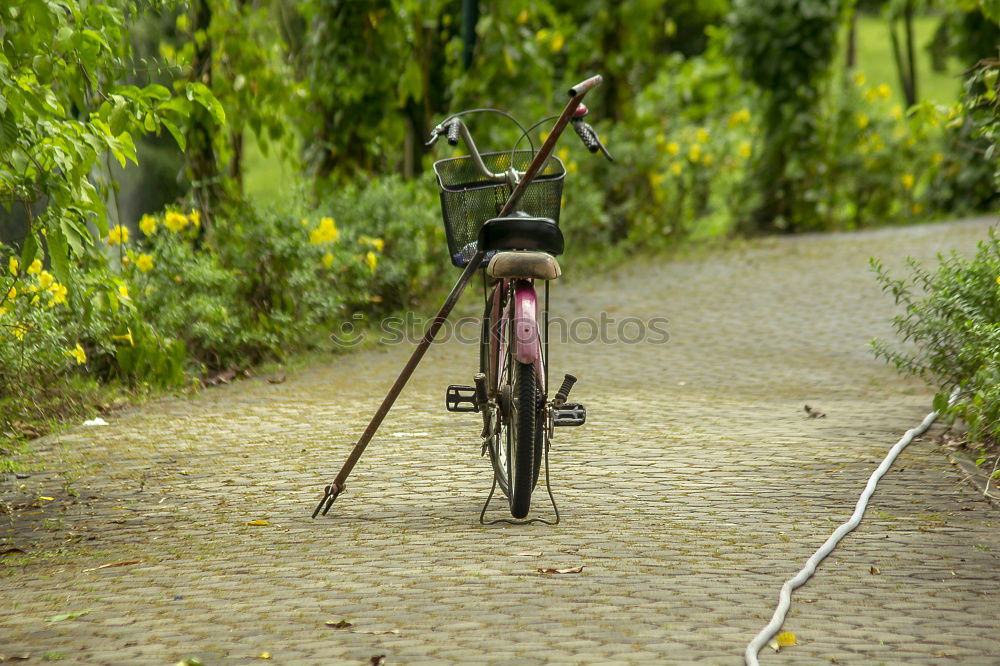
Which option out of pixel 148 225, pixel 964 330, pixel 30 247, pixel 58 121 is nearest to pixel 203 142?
pixel 148 225

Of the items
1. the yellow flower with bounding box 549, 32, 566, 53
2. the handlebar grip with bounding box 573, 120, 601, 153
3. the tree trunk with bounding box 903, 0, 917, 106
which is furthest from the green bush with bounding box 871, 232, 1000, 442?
the tree trunk with bounding box 903, 0, 917, 106

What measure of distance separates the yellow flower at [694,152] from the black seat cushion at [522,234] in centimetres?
857

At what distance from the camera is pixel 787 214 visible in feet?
45.7

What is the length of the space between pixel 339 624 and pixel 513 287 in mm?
1549

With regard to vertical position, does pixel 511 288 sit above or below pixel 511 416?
above

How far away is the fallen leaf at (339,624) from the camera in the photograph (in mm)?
3646

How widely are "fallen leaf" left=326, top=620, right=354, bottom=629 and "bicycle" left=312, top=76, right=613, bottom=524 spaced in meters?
1.04

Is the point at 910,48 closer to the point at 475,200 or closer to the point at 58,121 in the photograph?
the point at 475,200

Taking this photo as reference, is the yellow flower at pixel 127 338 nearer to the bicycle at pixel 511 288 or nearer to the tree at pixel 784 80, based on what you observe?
the bicycle at pixel 511 288

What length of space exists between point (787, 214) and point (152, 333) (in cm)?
868

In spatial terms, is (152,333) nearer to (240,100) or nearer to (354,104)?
(240,100)

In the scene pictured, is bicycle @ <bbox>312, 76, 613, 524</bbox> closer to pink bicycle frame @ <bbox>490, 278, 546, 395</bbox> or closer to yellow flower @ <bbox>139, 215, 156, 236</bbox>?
pink bicycle frame @ <bbox>490, 278, 546, 395</bbox>

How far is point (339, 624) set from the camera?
3658mm

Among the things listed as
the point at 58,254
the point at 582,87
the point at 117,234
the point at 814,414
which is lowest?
the point at 814,414
